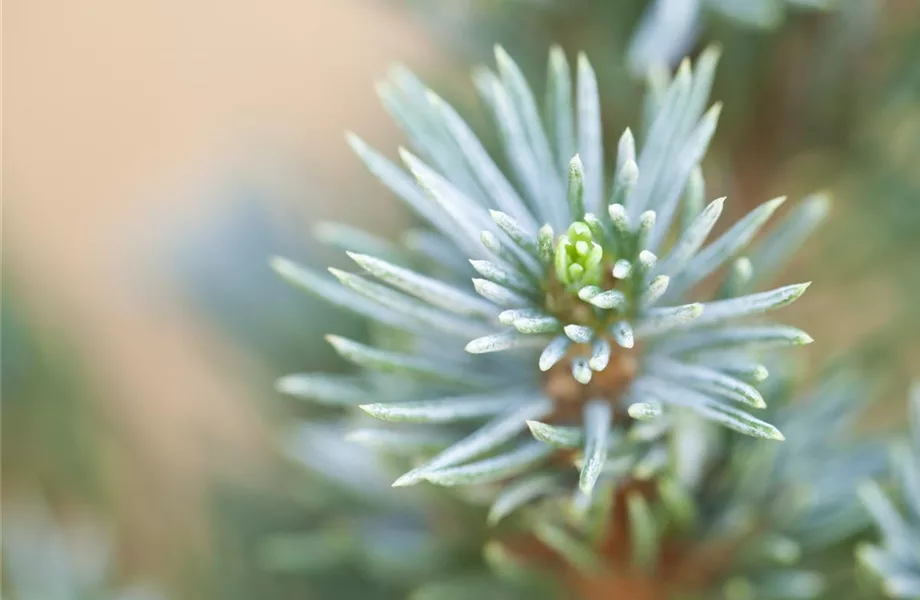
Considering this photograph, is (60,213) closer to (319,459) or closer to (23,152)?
(23,152)

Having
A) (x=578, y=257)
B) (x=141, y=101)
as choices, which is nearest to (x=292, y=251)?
(x=578, y=257)

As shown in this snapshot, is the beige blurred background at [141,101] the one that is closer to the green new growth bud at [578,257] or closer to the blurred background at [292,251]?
the blurred background at [292,251]

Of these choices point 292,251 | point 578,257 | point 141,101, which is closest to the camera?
point 578,257

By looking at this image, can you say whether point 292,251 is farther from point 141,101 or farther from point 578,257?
point 141,101

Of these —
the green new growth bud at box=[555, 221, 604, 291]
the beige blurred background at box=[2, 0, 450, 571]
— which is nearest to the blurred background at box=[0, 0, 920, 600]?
the green new growth bud at box=[555, 221, 604, 291]

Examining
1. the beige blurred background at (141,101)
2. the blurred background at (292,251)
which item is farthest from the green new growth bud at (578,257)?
the beige blurred background at (141,101)

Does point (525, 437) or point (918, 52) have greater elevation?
point (918, 52)

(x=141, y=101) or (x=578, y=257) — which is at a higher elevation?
(x=141, y=101)

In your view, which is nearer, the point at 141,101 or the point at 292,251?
the point at 292,251

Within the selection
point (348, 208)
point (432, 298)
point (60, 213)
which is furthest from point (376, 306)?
point (60, 213)
